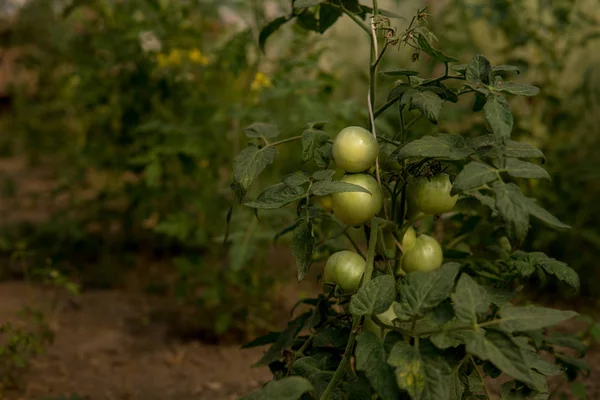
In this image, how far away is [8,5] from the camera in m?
5.61

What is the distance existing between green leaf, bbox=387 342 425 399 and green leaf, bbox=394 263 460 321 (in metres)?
0.05

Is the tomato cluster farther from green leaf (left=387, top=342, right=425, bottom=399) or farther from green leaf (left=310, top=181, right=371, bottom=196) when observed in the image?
green leaf (left=387, top=342, right=425, bottom=399)

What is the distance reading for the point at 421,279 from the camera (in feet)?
3.11

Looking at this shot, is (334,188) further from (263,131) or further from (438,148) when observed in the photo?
(263,131)

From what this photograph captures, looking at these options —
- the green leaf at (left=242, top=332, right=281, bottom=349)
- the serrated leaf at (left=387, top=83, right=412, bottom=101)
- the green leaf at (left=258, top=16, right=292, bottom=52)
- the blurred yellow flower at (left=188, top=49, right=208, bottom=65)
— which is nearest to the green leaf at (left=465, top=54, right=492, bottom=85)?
the serrated leaf at (left=387, top=83, right=412, bottom=101)

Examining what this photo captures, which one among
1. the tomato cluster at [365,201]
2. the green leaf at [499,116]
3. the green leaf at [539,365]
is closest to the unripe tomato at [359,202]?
the tomato cluster at [365,201]

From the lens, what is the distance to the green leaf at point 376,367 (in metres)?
0.92

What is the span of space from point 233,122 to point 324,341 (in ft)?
4.48

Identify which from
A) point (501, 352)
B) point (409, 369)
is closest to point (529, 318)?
point (501, 352)

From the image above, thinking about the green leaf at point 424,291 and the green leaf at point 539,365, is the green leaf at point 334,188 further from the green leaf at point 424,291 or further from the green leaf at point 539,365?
the green leaf at point 539,365

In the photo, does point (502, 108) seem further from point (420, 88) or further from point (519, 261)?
point (519, 261)

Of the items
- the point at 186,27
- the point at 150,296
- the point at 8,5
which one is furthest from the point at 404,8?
the point at 8,5

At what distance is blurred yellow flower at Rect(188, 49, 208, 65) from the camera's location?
2.44 m

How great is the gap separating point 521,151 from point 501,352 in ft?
0.99
